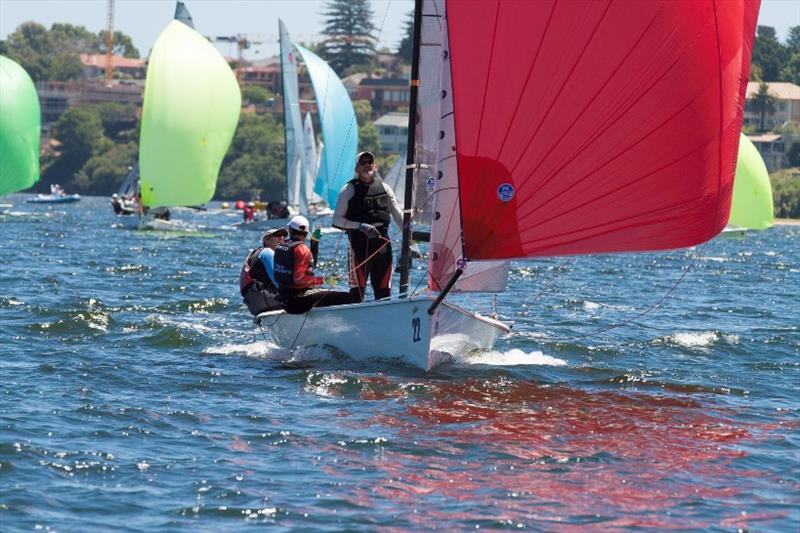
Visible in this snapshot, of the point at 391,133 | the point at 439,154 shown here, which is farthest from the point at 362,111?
the point at 439,154

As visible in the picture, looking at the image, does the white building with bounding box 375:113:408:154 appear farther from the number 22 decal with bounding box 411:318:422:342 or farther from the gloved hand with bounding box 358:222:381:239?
the number 22 decal with bounding box 411:318:422:342

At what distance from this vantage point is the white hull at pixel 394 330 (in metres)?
12.7

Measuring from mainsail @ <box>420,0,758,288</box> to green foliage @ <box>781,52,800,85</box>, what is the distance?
123822 millimetres

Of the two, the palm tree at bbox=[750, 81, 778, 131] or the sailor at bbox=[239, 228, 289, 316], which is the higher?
the palm tree at bbox=[750, 81, 778, 131]

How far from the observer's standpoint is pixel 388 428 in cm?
1072

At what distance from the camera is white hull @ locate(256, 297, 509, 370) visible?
12719 millimetres

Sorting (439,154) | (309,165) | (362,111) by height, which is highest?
(362,111)

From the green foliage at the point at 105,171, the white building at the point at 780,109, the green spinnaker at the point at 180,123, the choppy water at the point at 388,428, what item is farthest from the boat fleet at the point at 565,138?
the white building at the point at 780,109

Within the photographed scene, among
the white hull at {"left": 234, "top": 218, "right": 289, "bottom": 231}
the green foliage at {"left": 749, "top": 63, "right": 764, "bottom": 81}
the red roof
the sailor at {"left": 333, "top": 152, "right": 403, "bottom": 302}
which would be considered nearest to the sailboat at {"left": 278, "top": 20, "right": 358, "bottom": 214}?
the white hull at {"left": 234, "top": 218, "right": 289, "bottom": 231}

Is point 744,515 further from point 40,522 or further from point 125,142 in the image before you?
point 125,142

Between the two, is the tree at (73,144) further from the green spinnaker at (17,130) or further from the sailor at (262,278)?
the sailor at (262,278)

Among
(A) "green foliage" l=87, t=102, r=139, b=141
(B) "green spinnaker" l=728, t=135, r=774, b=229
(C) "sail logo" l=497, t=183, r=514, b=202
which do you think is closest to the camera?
(C) "sail logo" l=497, t=183, r=514, b=202

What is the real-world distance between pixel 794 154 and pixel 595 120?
3774 inches

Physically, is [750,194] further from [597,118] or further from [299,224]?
[597,118]
